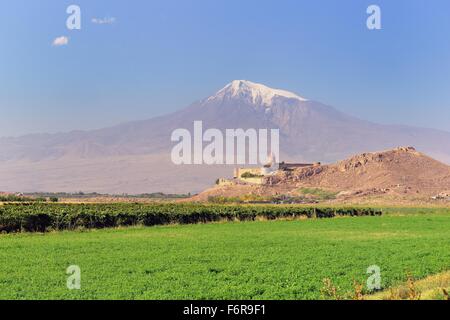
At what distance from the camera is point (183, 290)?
14.7 meters

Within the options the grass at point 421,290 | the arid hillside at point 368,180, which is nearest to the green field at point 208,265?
the grass at point 421,290

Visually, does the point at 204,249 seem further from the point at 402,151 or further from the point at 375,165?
the point at 402,151

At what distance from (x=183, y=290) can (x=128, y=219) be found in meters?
29.8

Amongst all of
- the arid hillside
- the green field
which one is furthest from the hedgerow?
the arid hillside

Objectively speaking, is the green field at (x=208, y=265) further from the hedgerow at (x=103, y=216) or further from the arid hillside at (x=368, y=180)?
the arid hillside at (x=368, y=180)

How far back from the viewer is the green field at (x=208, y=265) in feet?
48.3

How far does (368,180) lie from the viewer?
13888cm

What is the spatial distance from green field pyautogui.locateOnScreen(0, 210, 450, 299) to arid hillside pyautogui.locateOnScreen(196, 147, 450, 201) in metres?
92.5

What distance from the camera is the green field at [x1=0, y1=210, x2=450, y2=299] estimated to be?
1473 cm

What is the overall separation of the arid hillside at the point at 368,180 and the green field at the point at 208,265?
92451mm

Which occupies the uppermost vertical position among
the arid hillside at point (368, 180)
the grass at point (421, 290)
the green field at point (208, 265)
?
the grass at point (421, 290)
